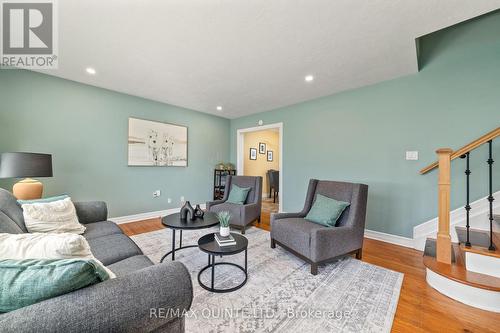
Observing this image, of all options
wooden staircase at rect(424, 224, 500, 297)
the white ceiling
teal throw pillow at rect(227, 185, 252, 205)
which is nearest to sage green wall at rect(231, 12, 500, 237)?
the white ceiling

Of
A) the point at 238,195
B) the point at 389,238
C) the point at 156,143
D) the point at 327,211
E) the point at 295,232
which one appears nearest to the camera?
the point at 295,232

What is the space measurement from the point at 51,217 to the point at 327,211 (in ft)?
8.87

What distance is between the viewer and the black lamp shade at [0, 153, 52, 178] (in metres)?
2.17

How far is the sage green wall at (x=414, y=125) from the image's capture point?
2.27 m

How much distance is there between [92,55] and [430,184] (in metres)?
4.51

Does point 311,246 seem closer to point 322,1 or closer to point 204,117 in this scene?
point 322,1

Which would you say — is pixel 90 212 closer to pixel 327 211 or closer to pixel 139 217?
pixel 139 217

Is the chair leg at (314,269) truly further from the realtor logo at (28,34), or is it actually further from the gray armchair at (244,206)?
the realtor logo at (28,34)

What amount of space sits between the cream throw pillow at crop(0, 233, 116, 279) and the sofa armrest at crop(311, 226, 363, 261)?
1662 millimetres

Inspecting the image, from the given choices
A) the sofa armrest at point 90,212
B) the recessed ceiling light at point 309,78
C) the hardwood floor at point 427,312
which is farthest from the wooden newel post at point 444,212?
the sofa armrest at point 90,212

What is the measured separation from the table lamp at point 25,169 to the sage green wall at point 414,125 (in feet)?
12.1

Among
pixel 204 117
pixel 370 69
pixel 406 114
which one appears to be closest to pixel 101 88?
pixel 204 117

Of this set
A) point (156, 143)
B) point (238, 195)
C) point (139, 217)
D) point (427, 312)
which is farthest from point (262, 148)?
point (427, 312)

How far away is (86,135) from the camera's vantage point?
10.5 ft
